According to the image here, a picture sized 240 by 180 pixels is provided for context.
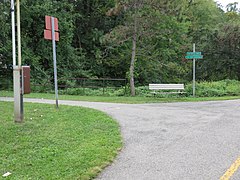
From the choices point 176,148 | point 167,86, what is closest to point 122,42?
point 167,86

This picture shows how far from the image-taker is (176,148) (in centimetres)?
527

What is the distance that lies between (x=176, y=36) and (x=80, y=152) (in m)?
23.6

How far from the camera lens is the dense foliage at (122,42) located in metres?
17.8

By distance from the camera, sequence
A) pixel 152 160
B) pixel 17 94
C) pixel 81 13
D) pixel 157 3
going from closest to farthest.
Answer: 1. pixel 152 160
2. pixel 17 94
3. pixel 157 3
4. pixel 81 13

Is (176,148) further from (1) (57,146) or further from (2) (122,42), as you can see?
(2) (122,42)

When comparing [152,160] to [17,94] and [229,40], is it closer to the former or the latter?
[17,94]

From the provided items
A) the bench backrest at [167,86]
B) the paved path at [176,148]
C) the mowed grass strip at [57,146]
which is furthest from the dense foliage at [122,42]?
the mowed grass strip at [57,146]

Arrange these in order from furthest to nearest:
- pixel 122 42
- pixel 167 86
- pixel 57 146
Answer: pixel 122 42
pixel 167 86
pixel 57 146

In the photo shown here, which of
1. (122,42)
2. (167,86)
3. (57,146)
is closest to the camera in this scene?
(57,146)

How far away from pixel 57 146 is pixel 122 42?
14057mm

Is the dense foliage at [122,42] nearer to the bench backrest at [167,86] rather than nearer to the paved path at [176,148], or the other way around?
the bench backrest at [167,86]

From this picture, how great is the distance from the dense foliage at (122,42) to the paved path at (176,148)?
34.0 ft

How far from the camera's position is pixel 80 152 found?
15.9ft

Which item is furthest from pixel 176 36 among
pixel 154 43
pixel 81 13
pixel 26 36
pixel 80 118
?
pixel 80 118
